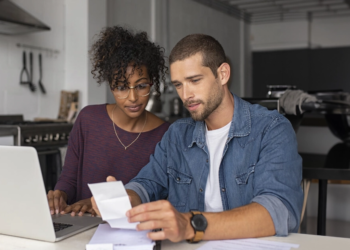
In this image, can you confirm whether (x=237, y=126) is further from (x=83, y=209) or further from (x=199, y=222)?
(x=83, y=209)

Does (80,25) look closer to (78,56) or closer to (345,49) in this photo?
(78,56)

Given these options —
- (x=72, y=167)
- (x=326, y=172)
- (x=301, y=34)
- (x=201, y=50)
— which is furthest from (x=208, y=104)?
(x=301, y=34)

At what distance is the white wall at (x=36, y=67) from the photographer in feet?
11.0

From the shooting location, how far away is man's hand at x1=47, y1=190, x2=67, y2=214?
1381 millimetres

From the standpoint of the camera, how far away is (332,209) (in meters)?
2.38

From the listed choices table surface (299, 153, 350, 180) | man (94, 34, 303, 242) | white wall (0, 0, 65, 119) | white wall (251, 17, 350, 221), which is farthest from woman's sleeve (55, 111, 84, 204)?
white wall (251, 17, 350, 221)

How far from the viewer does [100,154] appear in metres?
1.77

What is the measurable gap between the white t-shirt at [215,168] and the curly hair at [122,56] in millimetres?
430

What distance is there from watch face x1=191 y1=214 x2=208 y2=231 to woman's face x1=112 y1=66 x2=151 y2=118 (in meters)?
0.71

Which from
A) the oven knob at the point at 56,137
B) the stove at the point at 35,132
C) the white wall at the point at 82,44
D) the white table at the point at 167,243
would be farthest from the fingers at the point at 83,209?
the white wall at the point at 82,44

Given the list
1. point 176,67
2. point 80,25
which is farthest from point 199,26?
point 176,67

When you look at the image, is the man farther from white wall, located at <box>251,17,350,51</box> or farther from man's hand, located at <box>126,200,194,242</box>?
white wall, located at <box>251,17,350,51</box>

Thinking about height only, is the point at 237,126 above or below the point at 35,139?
above

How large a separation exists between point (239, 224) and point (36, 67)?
3021 mm
